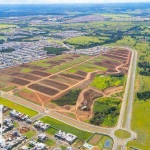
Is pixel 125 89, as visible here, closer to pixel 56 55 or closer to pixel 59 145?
pixel 59 145

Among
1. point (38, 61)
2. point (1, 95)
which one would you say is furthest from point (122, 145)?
point (38, 61)

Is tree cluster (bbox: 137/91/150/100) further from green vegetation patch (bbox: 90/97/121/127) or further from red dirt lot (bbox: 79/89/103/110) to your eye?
red dirt lot (bbox: 79/89/103/110)

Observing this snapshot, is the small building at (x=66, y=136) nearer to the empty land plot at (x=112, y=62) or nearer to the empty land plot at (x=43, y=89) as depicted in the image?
the empty land plot at (x=43, y=89)

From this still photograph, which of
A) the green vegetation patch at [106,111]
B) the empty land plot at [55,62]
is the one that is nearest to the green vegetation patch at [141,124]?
the green vegetation patch at [106,111]

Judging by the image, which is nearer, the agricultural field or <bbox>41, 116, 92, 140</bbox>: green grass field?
the agricultural field

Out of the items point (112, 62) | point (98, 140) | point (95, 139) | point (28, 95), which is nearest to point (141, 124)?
point (98, 140)

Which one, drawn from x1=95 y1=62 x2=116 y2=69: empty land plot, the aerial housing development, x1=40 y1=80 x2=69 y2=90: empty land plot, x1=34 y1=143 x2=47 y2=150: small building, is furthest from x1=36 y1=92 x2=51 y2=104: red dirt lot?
x1=95 y1=62 x2=116 y2=69: empty land plot

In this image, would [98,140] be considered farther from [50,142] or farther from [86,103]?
[86,103]
